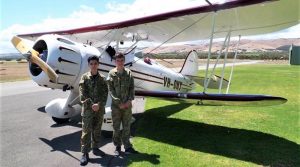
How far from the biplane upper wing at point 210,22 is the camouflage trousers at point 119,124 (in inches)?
79.1

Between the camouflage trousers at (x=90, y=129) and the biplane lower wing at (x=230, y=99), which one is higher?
the biplane lower wing at (x=230, y=99)

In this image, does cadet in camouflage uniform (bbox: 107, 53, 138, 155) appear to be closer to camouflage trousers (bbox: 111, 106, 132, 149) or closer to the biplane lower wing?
camouflage trousers (bbox: 111, 106, 132, 149)

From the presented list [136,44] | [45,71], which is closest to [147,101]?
[136,44]

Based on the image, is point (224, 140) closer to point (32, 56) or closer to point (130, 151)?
point (130, 151)

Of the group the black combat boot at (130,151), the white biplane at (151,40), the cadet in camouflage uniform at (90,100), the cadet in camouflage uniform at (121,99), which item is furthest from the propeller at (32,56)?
the black combat boot at (130,151)

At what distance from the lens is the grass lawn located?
5539 mm

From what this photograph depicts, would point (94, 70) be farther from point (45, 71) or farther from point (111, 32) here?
point (111, 32)

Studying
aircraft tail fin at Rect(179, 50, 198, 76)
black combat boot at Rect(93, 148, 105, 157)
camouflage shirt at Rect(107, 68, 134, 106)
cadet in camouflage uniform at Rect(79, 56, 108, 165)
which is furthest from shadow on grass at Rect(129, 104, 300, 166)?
aircraft tail fin at Rect(179, 50, 198, 76)

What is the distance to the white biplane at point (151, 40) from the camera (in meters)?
6.50

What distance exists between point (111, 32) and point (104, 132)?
293cm

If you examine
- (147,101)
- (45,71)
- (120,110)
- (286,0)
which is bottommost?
(147,101)

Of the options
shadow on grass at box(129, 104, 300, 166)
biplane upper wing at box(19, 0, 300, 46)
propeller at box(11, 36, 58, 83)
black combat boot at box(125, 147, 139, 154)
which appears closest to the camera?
shadow on grass at box(129, 104, 300, 166)

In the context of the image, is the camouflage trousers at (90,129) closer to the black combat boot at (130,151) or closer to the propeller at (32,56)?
the black combat boot at (130,151)

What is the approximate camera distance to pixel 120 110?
5.88 m
